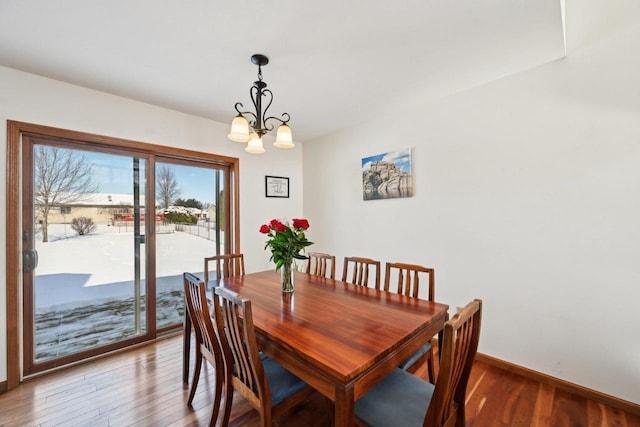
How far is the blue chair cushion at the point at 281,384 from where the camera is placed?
1.32 meters

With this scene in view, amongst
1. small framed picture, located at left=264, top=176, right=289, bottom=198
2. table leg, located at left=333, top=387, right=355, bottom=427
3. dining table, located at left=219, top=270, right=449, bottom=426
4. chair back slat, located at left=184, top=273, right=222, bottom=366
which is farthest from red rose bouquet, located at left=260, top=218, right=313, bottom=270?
small framed picture, located at left=264, top=176, right=289, bottom=198

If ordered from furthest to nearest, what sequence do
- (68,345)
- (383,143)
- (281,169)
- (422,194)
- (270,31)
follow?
(281,169), (383,143), (422,194), (68,345), (270,31)

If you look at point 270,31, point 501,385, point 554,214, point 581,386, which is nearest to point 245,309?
point 270,31

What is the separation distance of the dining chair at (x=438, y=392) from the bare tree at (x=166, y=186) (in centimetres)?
272

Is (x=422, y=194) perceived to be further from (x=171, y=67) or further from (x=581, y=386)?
(x=171, y=67)

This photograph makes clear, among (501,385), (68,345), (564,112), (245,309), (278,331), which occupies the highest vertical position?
(564,112)

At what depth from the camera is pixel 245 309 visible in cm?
118

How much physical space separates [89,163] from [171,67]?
1.28m

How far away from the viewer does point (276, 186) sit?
12.5 ft

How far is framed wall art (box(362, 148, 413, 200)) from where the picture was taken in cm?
285

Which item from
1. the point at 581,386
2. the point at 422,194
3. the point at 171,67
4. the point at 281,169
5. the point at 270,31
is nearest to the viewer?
the point at 270,31

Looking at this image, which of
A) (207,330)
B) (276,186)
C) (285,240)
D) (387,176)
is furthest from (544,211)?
(276,186)

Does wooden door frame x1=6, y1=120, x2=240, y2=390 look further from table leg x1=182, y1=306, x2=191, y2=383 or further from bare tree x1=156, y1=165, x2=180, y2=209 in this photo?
table leg x1=182, y1=306, x2=191, y2=383

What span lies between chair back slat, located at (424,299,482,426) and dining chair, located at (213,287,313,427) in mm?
664
